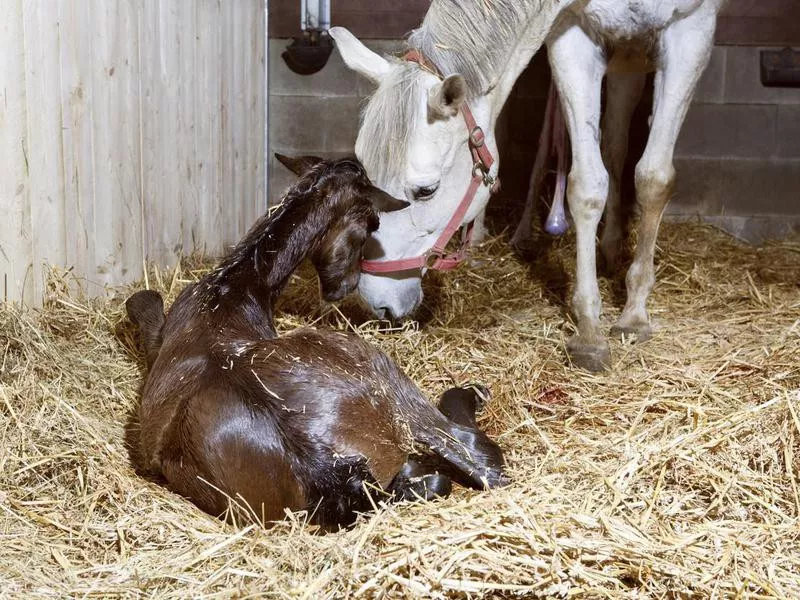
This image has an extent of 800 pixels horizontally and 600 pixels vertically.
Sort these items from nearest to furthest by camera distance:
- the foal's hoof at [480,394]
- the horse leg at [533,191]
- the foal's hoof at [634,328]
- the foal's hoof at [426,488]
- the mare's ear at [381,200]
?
the foal's hoof at [426,488] → the mare's ear at [381,200] → the foal's hoof at [480,394] → the foal's hoof at [634,328] → the horse leg at [533,191]

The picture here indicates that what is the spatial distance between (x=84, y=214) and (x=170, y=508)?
1.73 metres

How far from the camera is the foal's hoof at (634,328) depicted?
13.2ft

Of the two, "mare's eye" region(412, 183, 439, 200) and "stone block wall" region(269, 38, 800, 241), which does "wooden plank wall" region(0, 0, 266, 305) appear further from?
"mare's eye" region(412, 183, 439, 200)

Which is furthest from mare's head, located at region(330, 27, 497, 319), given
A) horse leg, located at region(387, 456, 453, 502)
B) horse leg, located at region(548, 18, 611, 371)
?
horse leg, located at region(387, 456, 453, 502)

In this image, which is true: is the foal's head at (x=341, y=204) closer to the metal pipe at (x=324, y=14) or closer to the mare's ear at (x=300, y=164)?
the mare's ear at (x=300, y=164)

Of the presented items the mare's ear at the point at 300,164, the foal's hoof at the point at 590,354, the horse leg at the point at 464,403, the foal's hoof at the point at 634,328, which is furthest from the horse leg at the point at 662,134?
the mare's ear at the point at 300,164

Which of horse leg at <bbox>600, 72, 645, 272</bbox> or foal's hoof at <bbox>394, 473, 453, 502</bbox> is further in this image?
horse leg at <bbox>600, 72, 645, 272</bbox>

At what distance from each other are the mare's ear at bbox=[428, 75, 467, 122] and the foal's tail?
1.20 meters

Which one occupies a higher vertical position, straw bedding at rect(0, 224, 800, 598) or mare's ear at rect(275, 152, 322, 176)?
mare's ear at rect(275, 152, 322, 176)

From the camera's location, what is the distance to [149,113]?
4.25 metres

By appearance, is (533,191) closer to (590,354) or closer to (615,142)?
(615,142)

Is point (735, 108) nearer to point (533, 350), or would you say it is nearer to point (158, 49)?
point (533, 350)

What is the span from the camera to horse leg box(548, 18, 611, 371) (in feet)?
12.4

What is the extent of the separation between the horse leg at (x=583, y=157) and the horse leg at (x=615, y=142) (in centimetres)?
112
